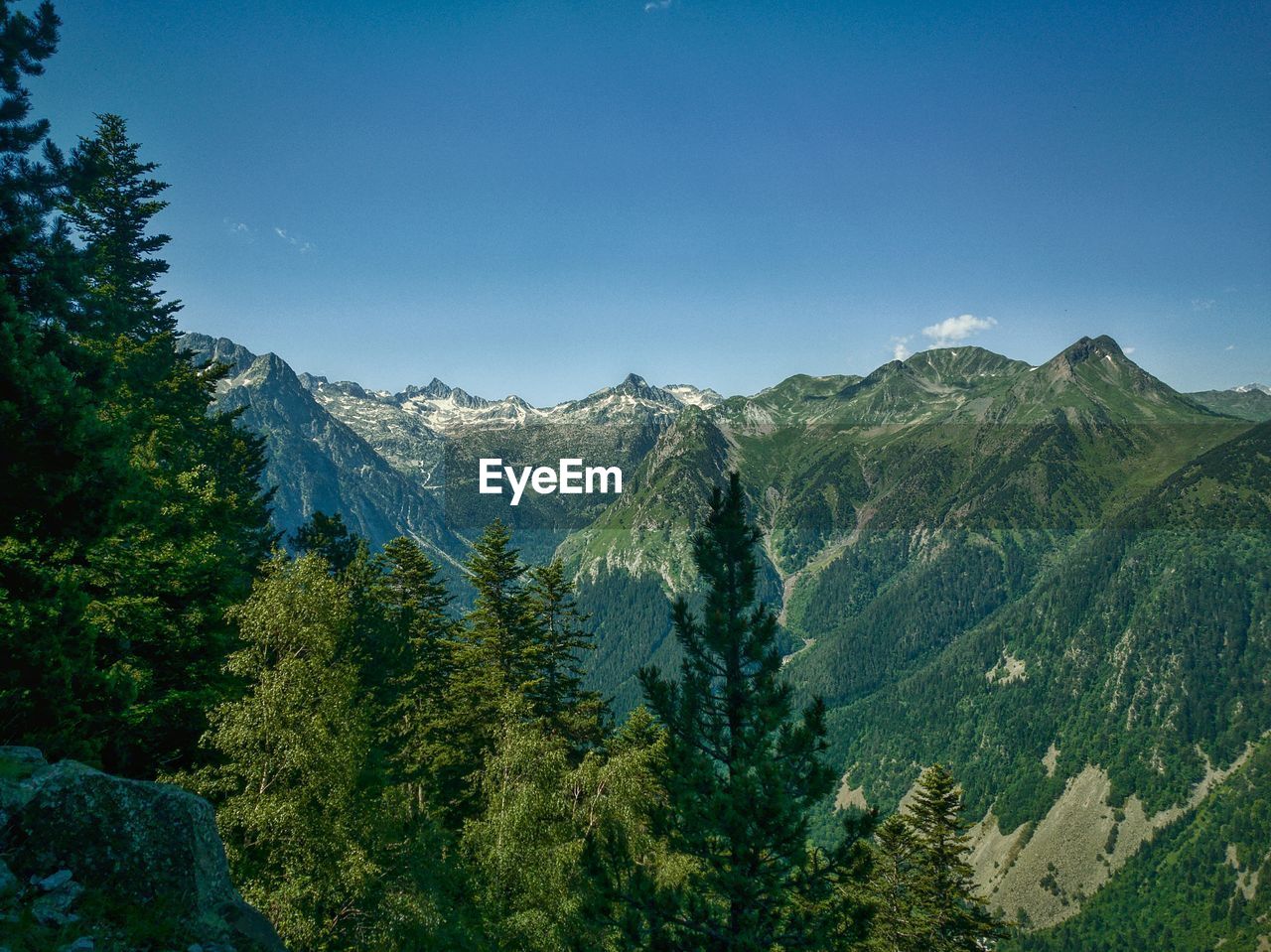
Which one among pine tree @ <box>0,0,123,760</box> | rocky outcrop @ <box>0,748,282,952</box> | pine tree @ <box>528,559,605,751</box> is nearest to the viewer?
rocky outcrop @ <box>0,748,282,952</box>

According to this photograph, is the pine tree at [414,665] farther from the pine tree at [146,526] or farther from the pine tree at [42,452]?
the pine tree at [42,452]

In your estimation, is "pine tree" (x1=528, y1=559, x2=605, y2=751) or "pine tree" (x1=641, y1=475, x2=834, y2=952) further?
"pine tree" (x1=528, y1=559, x2=605, y2=751)

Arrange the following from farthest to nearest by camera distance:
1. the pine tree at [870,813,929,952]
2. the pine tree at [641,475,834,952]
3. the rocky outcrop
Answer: the pine tree at [870,813,929,952]
the pine tree at [641,475,834,952]
the rocky outcrop

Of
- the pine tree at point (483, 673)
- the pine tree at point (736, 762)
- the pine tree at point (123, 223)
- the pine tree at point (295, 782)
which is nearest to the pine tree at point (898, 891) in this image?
the pine tree at point (736, 762)

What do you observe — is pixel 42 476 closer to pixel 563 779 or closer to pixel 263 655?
pixel 263 655

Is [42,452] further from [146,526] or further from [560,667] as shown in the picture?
[560,667]

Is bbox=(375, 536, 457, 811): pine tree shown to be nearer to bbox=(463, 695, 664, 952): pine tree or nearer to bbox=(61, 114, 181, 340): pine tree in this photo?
bbox=(463, 695, 664, 952): pine tree

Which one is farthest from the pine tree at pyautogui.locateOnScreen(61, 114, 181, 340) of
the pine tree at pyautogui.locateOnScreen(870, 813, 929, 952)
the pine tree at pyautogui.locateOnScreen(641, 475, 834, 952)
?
the pine tree at pyautogui.locateOnScreen(870, 813, 929, 952)
